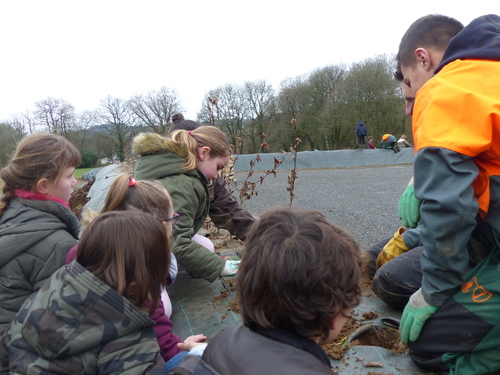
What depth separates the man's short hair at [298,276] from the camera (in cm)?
112

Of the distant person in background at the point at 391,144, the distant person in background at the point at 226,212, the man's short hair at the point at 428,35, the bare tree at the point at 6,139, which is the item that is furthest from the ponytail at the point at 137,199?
the distant person in background at the point at 391,144

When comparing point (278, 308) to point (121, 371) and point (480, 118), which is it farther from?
point (480, 118)

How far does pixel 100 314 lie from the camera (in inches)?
52.5

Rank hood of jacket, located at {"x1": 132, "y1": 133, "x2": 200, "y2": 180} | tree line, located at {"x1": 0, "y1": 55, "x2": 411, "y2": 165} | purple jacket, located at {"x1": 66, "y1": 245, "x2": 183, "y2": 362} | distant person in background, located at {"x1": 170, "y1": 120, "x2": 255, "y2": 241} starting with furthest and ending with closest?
1. tree line, located at {"x1": 0, "y1": 55, "x2": 411, "y2": 165}
2. distant person in background, located at {"x1": 170, "y1": 120, "x2": 255, "y2": 241}
3. hood of jacket, located at {"x1": 132, "y1": 133, "x2": 200, "y2": 180}
4. purple jacket, located at {"x1": 66, "y1": 245, "x2": 183, "y2": 362}

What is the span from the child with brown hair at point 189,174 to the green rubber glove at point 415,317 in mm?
1184

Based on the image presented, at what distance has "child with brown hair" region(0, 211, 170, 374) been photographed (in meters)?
1.31

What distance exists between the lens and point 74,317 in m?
1.31

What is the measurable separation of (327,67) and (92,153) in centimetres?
2319

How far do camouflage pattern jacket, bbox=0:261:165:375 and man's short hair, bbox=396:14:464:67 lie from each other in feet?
6.33

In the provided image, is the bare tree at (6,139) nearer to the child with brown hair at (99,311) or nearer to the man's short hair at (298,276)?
the child with brown hair at (99,311)

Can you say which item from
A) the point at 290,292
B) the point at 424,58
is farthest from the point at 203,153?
the point at 290,292

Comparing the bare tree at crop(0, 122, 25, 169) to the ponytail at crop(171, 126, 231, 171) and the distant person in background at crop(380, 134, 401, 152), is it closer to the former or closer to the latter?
the ponytail at crop(171, 126, 231, 171)

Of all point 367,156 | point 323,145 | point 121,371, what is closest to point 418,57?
point 121,371

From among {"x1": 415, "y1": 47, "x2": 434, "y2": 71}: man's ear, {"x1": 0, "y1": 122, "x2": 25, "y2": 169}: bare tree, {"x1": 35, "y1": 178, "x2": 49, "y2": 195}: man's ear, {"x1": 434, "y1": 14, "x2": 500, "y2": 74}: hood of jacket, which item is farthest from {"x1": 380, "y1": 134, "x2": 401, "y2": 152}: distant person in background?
{"x1": 35, "y1": 178, "x2": 49, "y2": 195}: man's ear
